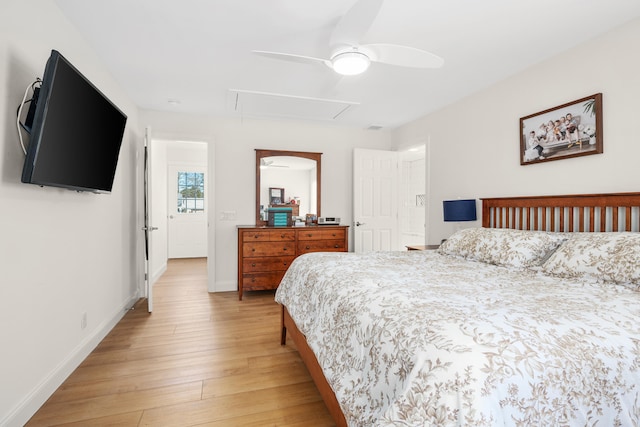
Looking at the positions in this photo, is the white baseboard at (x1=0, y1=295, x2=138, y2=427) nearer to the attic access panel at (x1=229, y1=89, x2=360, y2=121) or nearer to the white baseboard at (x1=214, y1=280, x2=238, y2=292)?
the white baseboard at (x1=214, y1=280, x2=238, y2=292)

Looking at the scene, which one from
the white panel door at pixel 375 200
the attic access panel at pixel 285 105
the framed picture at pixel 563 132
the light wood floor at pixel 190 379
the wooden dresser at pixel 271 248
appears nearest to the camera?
the light wood floor at pixel 190 379

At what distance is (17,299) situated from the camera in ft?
5.36

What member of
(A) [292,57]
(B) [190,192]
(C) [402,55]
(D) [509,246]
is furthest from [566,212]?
(B) [190,192]

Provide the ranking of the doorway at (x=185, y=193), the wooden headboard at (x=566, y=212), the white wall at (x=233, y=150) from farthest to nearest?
the doorway at (x=185, y=193), the white wall at (x=233, y=150), the wooden headboard at (x=566, y=212)

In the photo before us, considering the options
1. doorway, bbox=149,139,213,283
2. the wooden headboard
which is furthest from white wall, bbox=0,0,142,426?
doorway, bbox=149,139,213,283

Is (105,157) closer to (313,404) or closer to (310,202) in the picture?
(313,404)

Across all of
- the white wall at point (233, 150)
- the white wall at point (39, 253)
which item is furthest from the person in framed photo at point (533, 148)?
the white wall at point (39, 253)

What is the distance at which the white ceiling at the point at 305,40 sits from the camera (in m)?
2.00

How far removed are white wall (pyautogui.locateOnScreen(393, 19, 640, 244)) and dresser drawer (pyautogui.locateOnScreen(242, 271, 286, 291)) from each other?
216 cm

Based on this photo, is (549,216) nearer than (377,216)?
Yes

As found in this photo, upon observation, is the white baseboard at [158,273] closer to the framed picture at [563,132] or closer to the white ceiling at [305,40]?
the white ceiling at [305,40]

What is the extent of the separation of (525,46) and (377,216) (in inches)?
114

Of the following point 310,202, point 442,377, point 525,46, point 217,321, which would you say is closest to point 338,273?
point 442,377

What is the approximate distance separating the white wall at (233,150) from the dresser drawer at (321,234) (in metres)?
0.52
